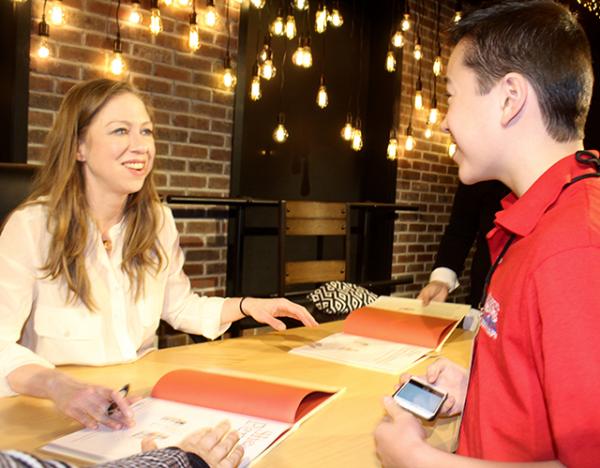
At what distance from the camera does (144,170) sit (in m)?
1.81

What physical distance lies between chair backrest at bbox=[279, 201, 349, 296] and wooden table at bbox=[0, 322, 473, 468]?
896mm

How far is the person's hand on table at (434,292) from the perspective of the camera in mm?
2049

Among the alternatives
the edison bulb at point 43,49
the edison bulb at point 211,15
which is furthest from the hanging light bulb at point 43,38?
the edison bulb at point 211,15

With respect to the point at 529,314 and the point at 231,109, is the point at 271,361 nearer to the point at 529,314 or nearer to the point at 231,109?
the point at 529,314

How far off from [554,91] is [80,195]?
1.27 meters

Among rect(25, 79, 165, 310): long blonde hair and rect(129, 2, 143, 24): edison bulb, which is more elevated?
rect(129, 2, 143, 24): edison bulb

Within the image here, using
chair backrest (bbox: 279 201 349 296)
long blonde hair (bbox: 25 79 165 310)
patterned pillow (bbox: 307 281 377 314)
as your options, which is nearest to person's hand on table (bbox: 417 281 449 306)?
patterned pillow (bbox: 307 281 377 314)

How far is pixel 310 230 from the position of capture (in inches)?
114

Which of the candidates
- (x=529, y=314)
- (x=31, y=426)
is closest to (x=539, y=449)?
(x=529, y=314)

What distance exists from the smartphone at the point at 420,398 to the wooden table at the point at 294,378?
3.2 inches

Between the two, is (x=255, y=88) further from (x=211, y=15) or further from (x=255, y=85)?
(x=211, y=15)

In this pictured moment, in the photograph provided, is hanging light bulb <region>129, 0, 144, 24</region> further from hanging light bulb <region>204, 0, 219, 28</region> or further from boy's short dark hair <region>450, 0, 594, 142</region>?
boy's short dark hair <region>450, 0, 594, 142</region>

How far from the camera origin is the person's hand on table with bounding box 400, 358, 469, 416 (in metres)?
1.20

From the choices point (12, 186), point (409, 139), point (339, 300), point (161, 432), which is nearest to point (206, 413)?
point (161, 432)
